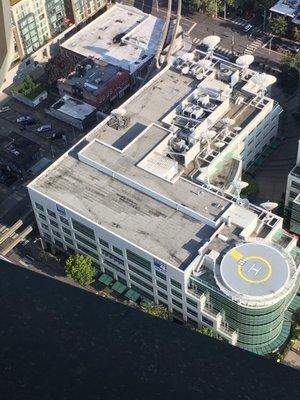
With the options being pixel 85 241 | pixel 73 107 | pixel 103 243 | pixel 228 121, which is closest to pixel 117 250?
pixel 103 243

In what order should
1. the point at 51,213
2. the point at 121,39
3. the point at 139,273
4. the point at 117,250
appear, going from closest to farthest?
the point at 117,250, the point at 139,273, the point at 51,213, the point at 121,39

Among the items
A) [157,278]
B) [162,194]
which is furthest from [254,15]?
[157,278]

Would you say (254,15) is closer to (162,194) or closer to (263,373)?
(162,194)

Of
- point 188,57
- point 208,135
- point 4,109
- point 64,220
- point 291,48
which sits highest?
point 188,57

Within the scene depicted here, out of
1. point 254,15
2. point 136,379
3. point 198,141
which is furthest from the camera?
point 254,15

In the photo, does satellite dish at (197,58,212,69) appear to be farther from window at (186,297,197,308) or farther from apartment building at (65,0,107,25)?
window at (186,297,197,308)

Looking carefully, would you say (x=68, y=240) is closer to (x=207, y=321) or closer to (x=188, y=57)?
(x=207, y=321)
